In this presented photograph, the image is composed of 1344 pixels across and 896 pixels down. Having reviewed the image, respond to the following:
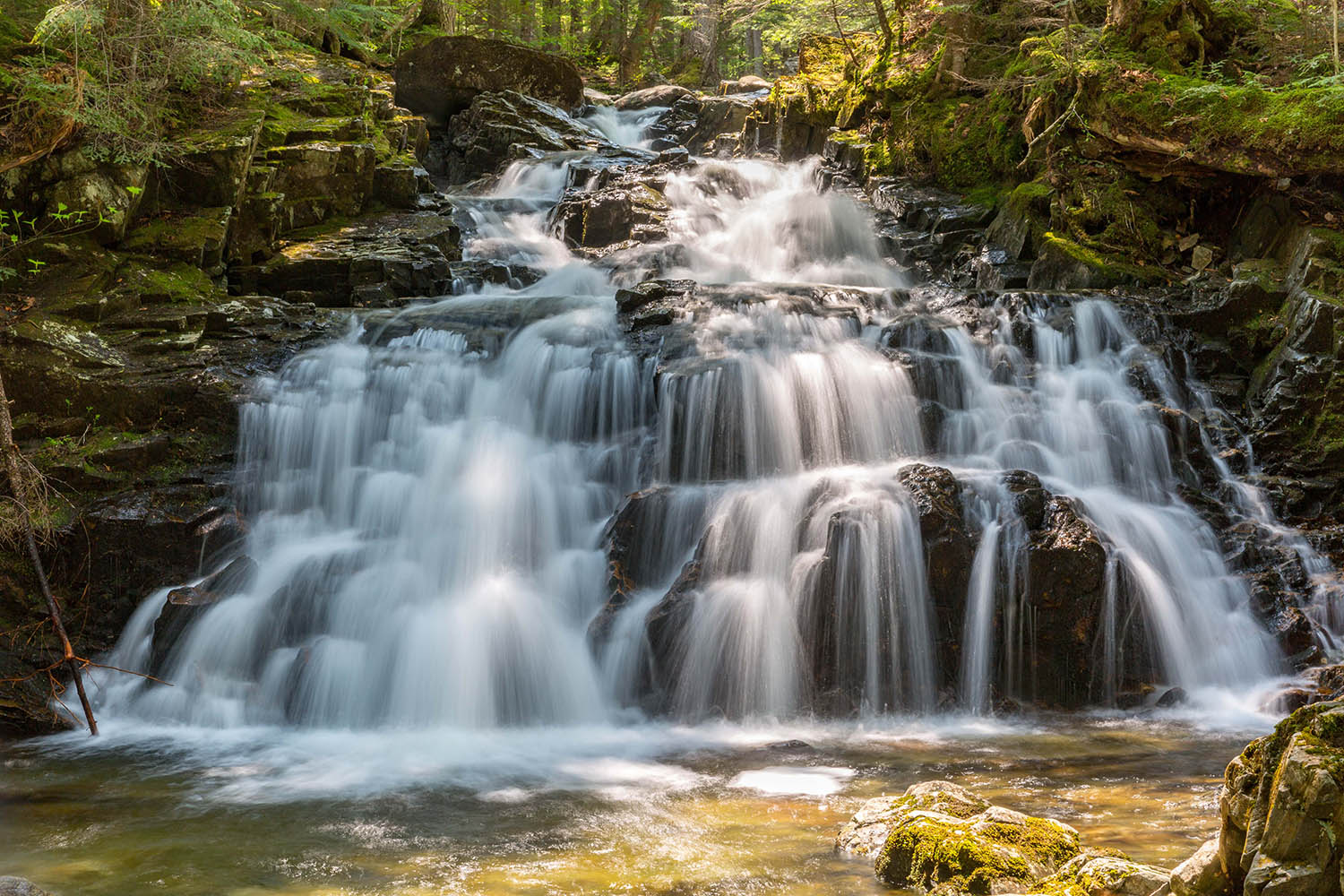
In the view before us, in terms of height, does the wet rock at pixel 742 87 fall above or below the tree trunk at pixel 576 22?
below

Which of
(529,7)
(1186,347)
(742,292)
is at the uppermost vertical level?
(529,7)

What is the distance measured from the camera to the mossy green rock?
3.57m

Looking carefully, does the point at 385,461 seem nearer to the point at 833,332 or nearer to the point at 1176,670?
the point at 833,332

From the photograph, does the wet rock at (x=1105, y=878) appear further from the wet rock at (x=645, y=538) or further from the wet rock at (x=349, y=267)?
the wet rock at (x=349, y=267)

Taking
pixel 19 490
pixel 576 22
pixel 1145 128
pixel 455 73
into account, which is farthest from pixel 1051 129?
pixel 576 22

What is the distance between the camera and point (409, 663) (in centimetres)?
730

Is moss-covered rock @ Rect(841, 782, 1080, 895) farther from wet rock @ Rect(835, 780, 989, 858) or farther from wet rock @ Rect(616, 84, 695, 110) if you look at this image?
wet rock @ Rect(616, 84, 695, 110)

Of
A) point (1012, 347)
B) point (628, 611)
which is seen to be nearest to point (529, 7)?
point (1012, 347)

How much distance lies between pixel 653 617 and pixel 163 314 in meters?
6.58

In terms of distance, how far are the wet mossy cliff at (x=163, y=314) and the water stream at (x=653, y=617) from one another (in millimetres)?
474

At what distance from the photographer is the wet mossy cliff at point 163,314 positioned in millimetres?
8078

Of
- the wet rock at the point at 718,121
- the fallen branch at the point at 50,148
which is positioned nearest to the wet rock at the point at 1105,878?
the fallen branch at the point at 50,148

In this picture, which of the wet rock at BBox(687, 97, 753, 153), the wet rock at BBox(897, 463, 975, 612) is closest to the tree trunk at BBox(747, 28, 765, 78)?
the wet rock at BBox(687, 97, 753, 153)

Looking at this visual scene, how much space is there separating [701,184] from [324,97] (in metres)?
6.80
